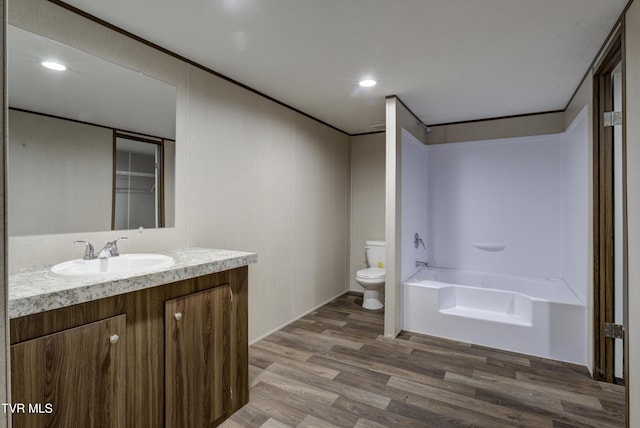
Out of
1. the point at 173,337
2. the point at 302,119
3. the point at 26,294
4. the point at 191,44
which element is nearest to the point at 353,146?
the point at 302,119

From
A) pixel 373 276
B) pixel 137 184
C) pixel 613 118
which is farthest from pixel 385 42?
pixel 373 276

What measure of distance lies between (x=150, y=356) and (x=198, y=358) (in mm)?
283

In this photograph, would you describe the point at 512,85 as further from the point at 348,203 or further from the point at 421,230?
the point at 348,203

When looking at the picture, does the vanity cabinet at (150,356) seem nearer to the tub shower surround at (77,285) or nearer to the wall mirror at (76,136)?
the tub shower surround at (77,285)

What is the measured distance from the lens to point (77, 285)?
1.24 m

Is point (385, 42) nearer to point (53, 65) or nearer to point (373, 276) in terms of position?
point (53, 65)

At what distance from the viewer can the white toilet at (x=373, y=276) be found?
3900mm

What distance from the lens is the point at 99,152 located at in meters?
1.91

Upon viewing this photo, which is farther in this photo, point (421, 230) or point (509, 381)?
point (421, 230)

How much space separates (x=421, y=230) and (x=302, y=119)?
1.99 m

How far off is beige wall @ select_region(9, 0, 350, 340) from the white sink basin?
0.46 feet

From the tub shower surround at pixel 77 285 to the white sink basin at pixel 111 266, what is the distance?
41 mm

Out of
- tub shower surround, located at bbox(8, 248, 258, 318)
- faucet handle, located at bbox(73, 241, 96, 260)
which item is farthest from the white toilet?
faucet handle, located at bbox(73, 241, 96, 260)

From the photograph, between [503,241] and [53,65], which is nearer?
[53,65]
